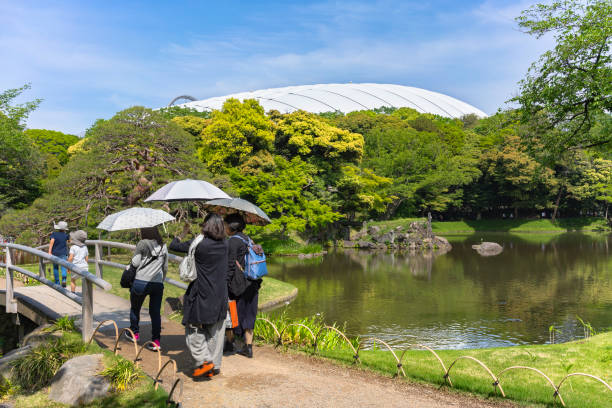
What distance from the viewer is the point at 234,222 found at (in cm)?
470

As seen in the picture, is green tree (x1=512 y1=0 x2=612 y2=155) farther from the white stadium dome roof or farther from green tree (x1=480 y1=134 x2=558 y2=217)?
the white stadium dome roof

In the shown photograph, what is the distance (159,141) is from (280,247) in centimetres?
1166

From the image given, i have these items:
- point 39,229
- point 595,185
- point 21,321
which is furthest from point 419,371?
point 595,185

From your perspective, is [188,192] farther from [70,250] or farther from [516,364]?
[516,364]

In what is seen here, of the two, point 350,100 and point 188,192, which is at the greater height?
point 350,100

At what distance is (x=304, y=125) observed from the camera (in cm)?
2694

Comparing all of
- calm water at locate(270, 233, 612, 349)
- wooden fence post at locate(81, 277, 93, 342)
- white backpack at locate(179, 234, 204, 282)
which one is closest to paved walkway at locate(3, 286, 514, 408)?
wooden fence post at locate(81, 277, 93, 342)

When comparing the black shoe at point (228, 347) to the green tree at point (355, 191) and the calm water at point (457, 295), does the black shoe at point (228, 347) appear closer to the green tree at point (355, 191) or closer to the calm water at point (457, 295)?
the calm water at point (457, 295)

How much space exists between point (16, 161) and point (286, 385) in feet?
75.7

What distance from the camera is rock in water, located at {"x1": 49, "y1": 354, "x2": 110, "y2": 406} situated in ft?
12.4

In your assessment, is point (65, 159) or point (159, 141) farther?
point (65, 159)

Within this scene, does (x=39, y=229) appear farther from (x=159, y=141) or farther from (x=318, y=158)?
(x=318, y=158)

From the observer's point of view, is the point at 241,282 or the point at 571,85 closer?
the point at 241,282

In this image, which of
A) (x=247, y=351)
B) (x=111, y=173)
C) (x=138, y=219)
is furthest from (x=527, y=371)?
(x=111, y=173)
